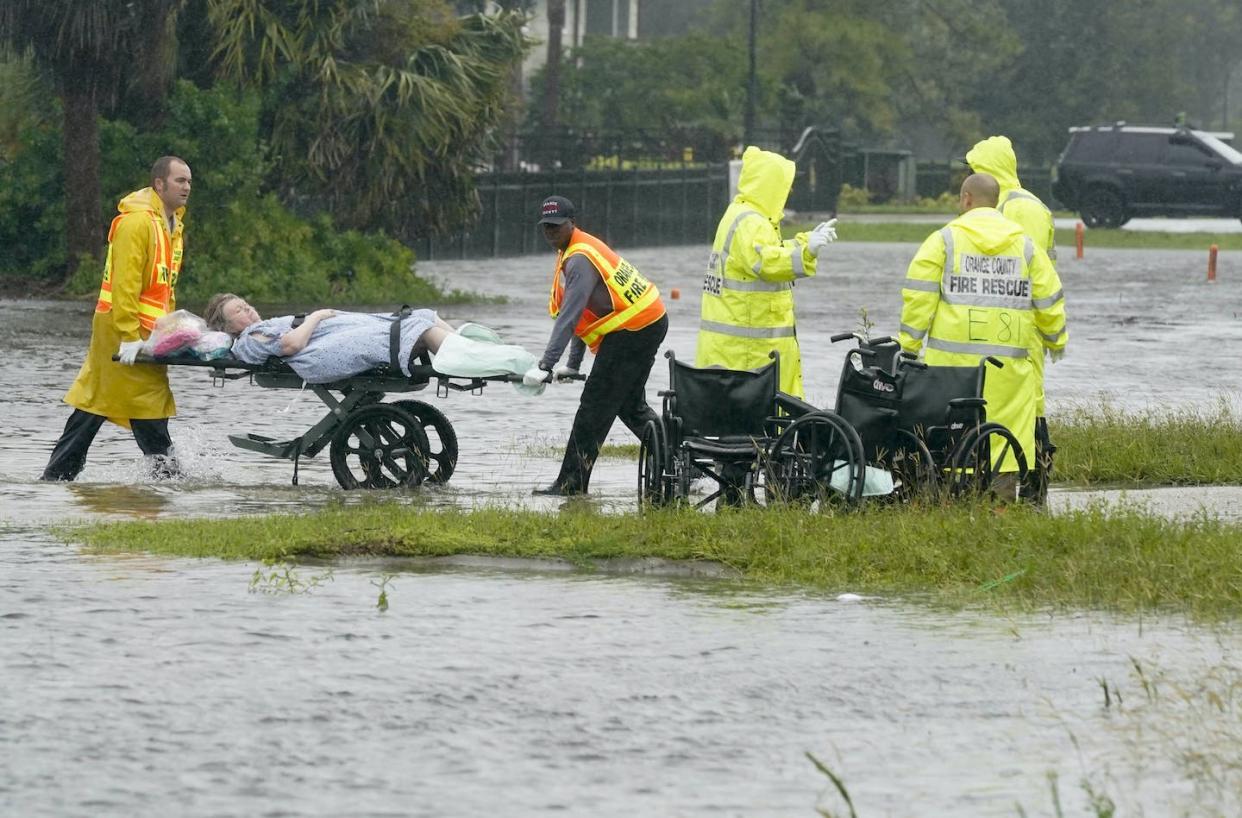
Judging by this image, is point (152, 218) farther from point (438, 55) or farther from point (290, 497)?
point (438, 55)


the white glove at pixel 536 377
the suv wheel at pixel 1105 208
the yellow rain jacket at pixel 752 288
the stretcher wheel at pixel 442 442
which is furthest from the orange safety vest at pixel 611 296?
the suv wheel at pixel 1105 208

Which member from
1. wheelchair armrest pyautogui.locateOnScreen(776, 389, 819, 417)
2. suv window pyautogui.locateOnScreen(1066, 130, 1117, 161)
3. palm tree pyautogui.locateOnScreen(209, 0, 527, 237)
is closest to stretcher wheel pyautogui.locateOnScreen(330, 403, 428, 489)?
wheelchair armrest pyautogui.locateOnScreen(776, 389, 819, 417)

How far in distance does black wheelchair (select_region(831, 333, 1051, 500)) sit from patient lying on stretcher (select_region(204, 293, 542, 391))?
224cm

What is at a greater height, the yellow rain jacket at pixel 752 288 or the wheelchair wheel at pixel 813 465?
the yellow rain jacket at pixel 752 288

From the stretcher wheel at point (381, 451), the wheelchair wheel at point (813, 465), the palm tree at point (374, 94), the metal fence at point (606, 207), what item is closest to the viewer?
the wheelchair wheel at point (813, 465)

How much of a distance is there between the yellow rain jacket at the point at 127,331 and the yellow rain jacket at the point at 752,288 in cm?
304

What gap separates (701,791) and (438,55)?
24.1 metres

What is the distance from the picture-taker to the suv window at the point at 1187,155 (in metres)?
50.6

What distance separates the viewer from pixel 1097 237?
4847cm

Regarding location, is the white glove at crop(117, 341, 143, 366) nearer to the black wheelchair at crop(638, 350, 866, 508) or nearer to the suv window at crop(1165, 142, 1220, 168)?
the black wheelchair at crop(638, 350, 866, 508)

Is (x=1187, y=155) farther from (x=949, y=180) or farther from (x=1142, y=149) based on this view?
(x=949, y=180)

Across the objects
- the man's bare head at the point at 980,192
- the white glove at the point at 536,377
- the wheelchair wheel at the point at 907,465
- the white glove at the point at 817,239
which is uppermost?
the man's bare head at the point at 980,192

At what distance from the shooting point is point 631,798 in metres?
6.55

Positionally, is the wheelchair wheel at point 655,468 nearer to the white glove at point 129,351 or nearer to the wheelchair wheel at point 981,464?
the wheelchair wheel at point 981,464
